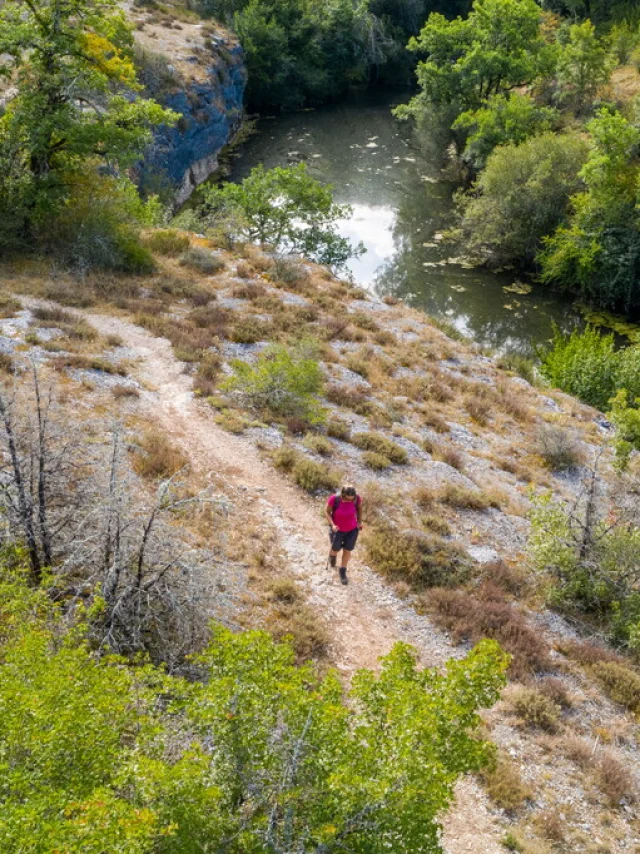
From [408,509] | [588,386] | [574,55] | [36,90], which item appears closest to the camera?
[408,509]

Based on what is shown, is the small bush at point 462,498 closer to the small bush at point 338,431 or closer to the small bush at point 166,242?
the small bush at point 338,431

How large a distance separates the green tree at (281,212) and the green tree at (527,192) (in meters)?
7.07

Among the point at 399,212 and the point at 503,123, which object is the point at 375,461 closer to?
the point at 399,212

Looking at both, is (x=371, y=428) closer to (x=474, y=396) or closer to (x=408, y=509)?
(x=408, y=509)

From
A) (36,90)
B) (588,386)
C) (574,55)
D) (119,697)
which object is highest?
(574,55)

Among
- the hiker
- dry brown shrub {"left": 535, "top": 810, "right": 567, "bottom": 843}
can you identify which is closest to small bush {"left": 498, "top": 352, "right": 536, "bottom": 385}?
the hiker

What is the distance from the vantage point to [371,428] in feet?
52.2

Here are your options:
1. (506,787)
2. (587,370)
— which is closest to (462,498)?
(506,787)

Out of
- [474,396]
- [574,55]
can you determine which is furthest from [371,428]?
[574,55]

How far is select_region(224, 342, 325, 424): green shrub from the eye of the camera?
601 inches

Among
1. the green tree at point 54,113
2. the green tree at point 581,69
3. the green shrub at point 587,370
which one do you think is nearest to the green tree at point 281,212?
the green tree at point 54,113

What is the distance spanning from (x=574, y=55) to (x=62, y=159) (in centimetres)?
3081

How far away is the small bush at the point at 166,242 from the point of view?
76.4 ft

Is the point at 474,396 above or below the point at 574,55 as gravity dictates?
below
